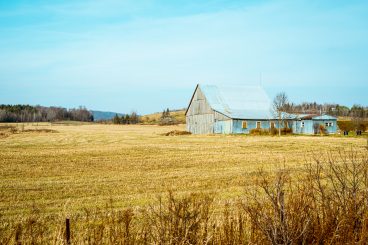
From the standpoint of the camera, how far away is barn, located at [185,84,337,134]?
174ft

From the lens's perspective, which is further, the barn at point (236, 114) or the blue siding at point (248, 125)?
the barn at point (236, 114)

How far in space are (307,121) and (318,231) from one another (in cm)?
5525

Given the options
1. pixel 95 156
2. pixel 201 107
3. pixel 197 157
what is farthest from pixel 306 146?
pixel 201 107

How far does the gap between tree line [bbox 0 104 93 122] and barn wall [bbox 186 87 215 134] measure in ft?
353

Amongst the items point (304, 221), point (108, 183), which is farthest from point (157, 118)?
point (304, 221)

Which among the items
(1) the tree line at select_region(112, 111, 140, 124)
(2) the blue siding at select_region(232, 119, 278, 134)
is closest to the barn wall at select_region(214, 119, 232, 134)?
(2) the blue siding at select_region(232, 119, 278, 134)

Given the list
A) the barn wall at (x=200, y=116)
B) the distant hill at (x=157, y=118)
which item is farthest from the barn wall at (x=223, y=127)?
the distant hill at (x=157, y=118)

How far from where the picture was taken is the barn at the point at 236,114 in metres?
53.1

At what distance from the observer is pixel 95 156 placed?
2566 cm

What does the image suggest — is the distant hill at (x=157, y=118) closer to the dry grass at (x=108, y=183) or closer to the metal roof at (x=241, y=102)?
the metal roof at (x=241, y=102)

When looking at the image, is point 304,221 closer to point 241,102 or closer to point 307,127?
point 241,102

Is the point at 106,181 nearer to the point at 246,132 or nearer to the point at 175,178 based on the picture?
the point at 175,178

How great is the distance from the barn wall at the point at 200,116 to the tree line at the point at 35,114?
353 ft

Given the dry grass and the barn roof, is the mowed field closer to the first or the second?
the dry grass
